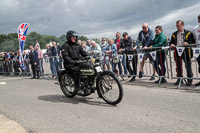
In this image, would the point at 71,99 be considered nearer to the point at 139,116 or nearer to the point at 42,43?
the point at 139,116

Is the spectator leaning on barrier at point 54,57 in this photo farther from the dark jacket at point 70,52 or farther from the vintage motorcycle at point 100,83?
the vintage motorcycle at point 100,83

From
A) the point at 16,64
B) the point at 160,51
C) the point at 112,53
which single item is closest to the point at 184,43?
the point at 160,51

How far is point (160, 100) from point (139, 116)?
1.39 meters

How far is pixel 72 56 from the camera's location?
18.5ft

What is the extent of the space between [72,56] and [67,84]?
95 centimetres

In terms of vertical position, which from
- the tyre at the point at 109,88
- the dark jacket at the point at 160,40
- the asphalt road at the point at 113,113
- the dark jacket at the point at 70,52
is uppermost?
the dark jacket at the point at 160,40

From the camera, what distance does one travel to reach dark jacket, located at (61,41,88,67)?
213 inches

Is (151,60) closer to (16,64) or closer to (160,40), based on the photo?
(160,40)

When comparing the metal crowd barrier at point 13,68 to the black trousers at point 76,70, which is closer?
the black trousers at point 76,70

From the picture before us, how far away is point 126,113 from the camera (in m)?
4.24

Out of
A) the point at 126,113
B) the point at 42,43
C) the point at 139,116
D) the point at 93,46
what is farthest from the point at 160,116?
the point at 42,43

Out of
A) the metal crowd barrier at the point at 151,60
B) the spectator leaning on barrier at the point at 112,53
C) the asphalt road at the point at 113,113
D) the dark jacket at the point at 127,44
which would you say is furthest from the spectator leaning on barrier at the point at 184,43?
the spectator leaning on barrier at the point at 112,53

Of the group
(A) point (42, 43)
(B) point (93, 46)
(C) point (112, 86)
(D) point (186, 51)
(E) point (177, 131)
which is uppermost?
(A) point (42, 43)

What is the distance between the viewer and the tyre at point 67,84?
582cm
